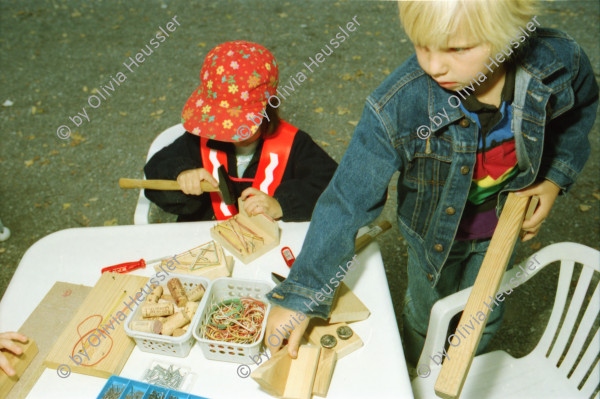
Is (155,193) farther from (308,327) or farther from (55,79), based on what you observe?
(55,79)

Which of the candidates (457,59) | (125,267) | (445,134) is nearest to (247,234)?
(125,267)

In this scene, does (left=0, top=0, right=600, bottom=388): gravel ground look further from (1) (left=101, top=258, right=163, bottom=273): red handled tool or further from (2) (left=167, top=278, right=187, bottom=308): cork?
(2) (left=167, top=278, right=187, bottom=308): cork

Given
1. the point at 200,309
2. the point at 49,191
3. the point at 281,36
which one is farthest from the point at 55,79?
the point at 200,309

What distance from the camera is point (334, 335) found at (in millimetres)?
1224

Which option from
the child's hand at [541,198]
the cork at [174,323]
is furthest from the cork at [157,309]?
the child's hand at [541,198]

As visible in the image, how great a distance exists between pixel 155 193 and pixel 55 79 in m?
3.28

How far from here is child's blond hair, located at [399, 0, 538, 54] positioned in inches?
35.9

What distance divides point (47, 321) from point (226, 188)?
28.3 inches

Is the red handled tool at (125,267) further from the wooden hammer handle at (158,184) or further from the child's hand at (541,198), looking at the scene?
the child's hand at (541,198)

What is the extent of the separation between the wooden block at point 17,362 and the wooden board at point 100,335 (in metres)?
0.05

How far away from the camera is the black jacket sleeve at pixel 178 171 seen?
184 centimetres

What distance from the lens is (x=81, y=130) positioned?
152 inches

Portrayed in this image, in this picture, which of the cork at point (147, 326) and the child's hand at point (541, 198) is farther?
the child's hand at point (541, 198)

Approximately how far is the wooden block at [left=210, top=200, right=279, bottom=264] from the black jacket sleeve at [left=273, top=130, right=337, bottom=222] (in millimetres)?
103
